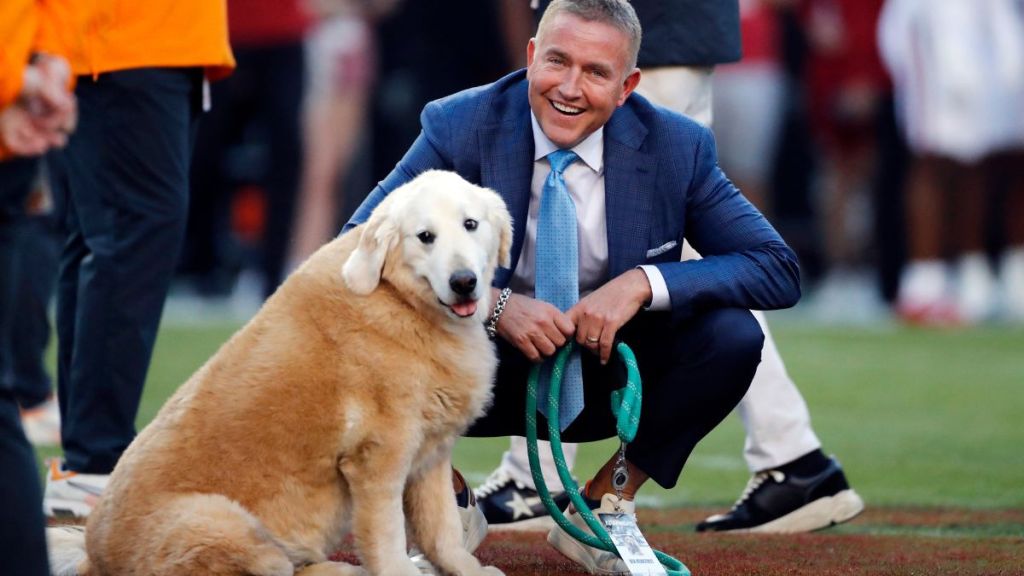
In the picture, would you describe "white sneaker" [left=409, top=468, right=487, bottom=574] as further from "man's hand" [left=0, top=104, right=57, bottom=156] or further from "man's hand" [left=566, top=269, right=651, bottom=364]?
"man's hand" [left=0, top=104, right=57, bottom=156]

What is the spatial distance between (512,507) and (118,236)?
148 cm

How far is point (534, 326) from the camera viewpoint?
434cm

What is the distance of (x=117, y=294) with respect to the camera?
16.1 ft

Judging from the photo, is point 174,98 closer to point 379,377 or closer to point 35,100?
point 379,377

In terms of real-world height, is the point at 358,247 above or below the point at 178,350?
above

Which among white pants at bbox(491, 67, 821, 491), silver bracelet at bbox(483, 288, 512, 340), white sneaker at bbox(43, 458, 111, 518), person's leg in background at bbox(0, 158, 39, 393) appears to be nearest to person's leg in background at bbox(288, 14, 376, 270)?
white pants at bbox(491, 67, 821, 491)

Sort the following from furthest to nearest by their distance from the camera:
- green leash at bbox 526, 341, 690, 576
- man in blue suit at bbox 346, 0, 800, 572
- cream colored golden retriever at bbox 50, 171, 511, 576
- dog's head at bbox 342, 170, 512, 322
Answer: man in blue suit at bbox 346, 0, 800, 572 → green leash at bbox 526, 341, 690, 576 → dog's head at bbox 342, 170, 512, 322 → cream colored golden retriever at bbox 50, 171, 511, 576

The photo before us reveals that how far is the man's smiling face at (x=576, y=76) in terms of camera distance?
4500 mm

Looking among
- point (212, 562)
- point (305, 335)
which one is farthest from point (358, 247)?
point (212, 562)

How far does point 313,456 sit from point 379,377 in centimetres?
24

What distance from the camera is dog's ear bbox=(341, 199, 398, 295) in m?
3.94

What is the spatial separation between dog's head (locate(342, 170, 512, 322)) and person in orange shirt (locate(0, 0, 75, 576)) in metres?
1.02

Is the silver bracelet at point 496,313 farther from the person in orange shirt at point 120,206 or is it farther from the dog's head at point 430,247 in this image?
the person in orange shirt at point 120,206

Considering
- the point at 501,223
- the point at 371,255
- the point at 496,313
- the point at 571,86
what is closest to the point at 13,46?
the point at 371,255
